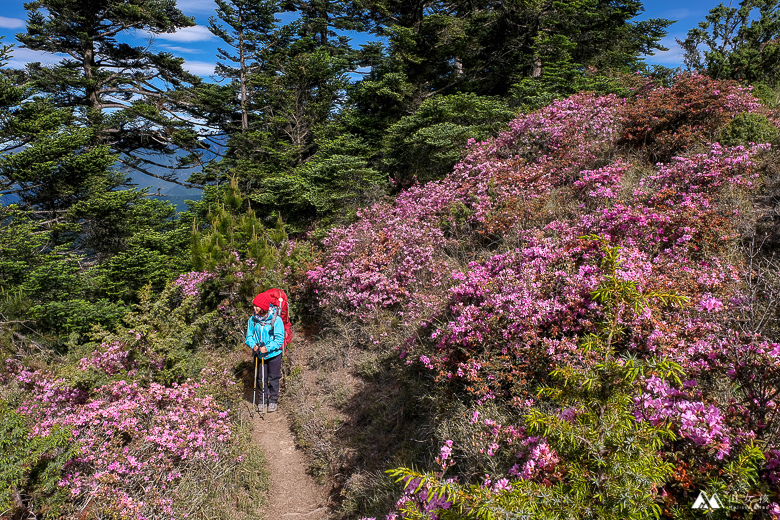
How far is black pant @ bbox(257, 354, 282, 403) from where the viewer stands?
6.66m

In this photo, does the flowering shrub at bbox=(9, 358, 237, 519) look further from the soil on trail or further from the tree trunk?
the tree trunk

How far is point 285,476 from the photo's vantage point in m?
5.39

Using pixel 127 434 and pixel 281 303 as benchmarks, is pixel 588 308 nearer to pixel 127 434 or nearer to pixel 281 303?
pixel 281 303

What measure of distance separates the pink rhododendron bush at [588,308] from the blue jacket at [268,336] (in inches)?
66.5

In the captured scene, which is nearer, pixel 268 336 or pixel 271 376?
pixel 268 336

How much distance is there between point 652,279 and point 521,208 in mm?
3098

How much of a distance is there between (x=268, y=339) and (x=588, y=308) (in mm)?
5104

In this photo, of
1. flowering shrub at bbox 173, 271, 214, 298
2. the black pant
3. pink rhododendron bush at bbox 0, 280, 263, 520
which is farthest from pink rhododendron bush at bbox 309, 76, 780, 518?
pink rhododendron bush at bbox 0, 280, 263, 520

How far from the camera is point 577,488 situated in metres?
1.71

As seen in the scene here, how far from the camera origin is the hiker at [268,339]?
647 centimetres

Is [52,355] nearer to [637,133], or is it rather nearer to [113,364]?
[113,364]

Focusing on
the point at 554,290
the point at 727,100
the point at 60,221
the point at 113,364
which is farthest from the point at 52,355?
the point at 727,100

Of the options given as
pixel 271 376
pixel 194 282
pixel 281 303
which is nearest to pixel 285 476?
pixel 271 376

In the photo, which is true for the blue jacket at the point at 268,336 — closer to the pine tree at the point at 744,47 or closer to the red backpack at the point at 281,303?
the red backpack at the point at 281,303
